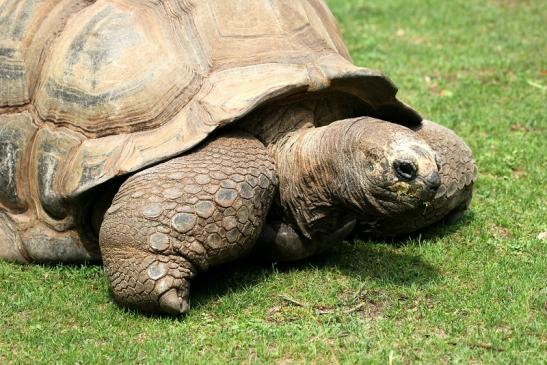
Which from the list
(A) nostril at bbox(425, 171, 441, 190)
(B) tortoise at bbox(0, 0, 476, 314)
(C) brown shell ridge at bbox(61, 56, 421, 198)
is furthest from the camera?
(C) brown shell ridge at bbox(61, 56, 421, 198)

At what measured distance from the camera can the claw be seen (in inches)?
162

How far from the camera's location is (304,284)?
15.0 feet

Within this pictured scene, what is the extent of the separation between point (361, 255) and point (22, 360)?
1.94 metres

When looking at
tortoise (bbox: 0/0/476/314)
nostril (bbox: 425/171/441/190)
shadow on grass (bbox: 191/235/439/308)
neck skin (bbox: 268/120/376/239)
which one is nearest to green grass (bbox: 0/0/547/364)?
shadow on grass (bbox: 191/235/439/308)

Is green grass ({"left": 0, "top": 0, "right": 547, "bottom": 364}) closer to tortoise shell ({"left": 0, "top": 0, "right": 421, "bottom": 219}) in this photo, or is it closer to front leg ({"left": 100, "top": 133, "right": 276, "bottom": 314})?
front leg ({"left": 100, "top": 133, "right": 276, "bottom": 314})

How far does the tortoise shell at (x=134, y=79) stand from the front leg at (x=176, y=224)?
0.14 metres

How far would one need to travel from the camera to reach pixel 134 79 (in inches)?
176

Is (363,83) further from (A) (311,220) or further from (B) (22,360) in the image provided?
(B) (22,360)

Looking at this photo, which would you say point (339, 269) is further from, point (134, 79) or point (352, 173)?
point (134, 79)

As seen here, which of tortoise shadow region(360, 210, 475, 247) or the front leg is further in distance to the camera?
tortoise shadow region(360, 210, 475, 247)

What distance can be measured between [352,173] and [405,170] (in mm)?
304

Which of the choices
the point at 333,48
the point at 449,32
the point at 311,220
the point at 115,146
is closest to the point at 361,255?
the point at 311,220

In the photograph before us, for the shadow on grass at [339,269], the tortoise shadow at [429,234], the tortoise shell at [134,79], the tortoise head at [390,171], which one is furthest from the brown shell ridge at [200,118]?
the tortoise shadow at [429,234]

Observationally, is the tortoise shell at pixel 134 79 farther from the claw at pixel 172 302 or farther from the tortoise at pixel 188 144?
the claw at pixel 172 302
